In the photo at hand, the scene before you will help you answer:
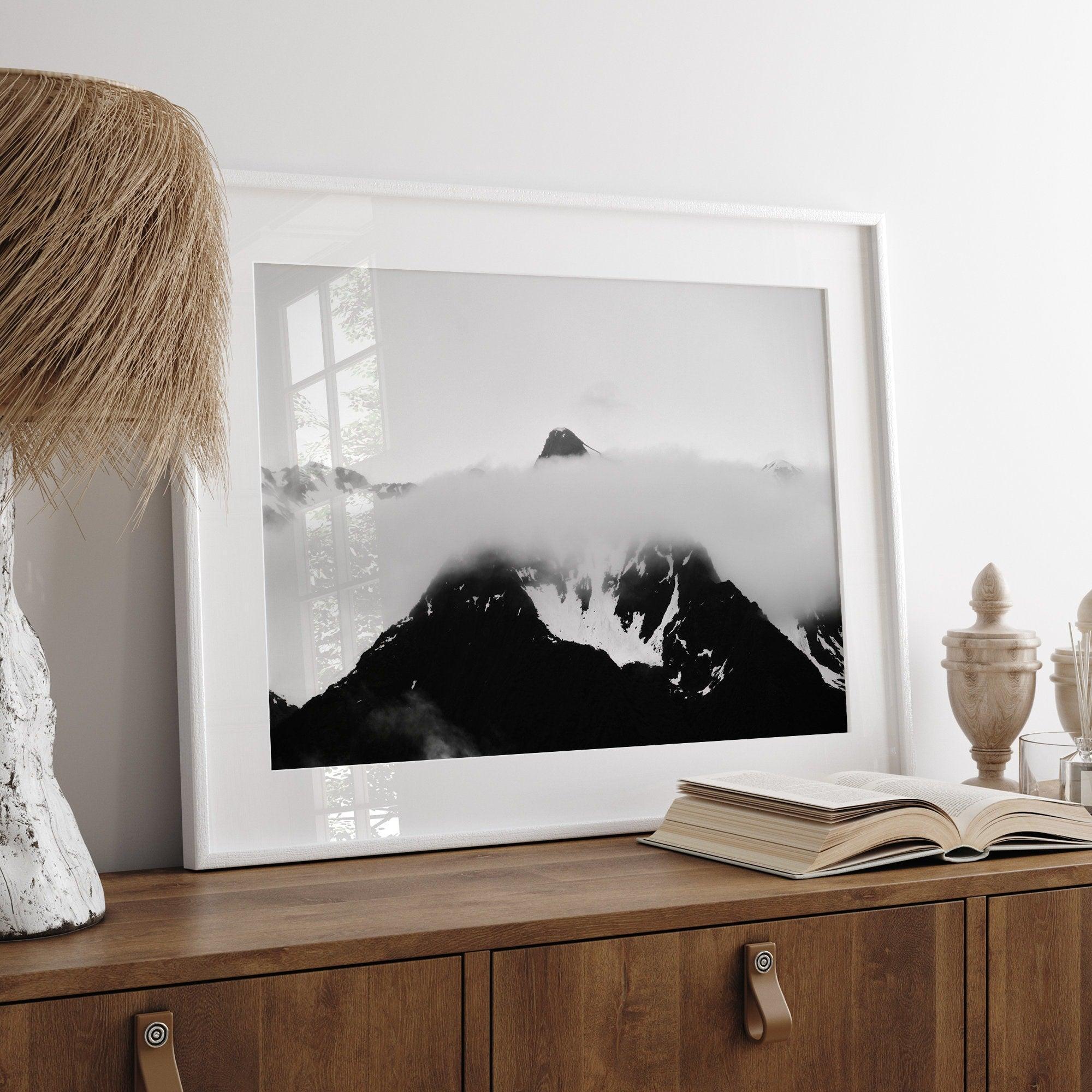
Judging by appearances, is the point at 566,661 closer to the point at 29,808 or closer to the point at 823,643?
the point at 823,643

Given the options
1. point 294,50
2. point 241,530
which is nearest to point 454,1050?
point 241,530

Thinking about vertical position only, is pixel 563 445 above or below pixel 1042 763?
above

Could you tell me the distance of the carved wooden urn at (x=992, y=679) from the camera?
4.75 feet

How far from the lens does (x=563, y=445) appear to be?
1386 millimetres

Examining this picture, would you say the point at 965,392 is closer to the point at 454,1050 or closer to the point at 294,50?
the point at 294,50

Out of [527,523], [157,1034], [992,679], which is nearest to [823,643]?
[992,679]

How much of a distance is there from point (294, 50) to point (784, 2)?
678 mm

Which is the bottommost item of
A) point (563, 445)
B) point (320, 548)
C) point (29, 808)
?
point (29, 808)

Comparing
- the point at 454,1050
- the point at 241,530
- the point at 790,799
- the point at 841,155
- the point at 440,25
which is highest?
the point at 440,25

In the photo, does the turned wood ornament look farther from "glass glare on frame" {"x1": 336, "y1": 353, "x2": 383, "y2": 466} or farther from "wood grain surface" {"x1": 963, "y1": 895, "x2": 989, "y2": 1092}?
"glass glare on frame" {"x1": 336, "y1": 353, "x2": 383, "y2": 466}

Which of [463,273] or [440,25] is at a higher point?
[440,25]

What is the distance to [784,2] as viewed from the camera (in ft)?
5.01

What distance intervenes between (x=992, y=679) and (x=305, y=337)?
38.1 inches

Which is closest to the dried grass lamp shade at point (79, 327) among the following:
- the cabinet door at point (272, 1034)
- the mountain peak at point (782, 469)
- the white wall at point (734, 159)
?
the cabinet door at point (272, 1034)
